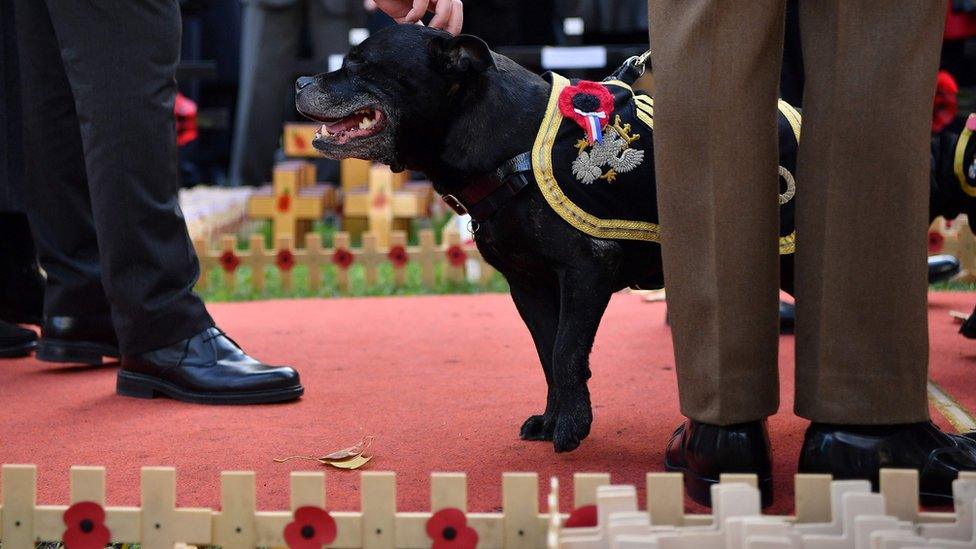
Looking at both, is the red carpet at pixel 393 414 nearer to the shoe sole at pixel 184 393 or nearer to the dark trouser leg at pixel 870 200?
the shoe sole at pixel 184 393

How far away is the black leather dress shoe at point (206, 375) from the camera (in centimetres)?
288

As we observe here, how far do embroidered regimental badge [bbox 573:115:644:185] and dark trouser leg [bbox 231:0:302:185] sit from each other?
5726mm

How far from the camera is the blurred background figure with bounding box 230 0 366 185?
25.4 ft

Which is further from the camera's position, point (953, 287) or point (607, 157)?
point (953, 287)

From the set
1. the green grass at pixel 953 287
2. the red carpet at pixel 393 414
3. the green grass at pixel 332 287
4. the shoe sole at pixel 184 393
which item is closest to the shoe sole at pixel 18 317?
the red carpet at pixel 393 414

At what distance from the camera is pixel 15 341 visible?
3.59 meters

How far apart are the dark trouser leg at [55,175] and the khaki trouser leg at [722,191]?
196 centimetres

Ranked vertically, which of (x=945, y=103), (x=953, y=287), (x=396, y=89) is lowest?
(x=953, y=287)

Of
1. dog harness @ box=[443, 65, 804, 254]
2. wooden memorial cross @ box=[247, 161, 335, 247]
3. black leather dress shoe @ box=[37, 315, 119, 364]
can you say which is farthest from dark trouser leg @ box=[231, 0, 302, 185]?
dog harness @ box=[443, 65, 804, 254]

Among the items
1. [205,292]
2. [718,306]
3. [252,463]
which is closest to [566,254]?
[718,306]

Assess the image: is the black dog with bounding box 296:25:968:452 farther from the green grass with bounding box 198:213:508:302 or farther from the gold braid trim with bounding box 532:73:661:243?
the green grass with bounding box 198:213:508:302

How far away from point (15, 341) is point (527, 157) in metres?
2.00

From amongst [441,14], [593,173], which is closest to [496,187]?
[593,173]

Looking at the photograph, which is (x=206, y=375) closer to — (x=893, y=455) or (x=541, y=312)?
(x=541, y=312)
